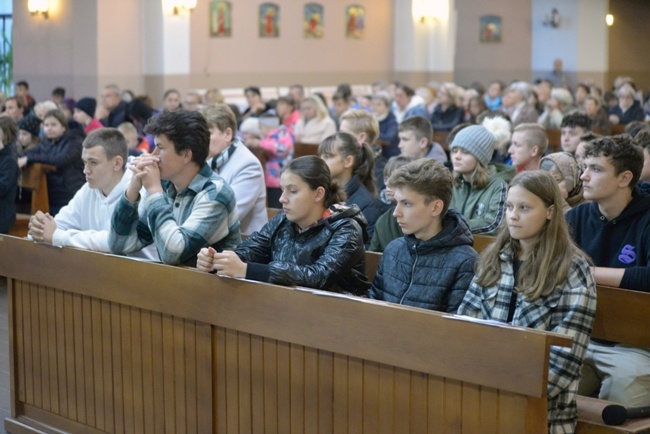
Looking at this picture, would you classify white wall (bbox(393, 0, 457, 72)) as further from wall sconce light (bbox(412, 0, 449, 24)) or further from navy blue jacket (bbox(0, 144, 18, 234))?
navy blue jacket (bbox(0, 144, 18, 234))

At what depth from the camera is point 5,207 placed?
362 inches

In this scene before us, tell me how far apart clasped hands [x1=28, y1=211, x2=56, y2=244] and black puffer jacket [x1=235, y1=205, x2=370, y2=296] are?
1057 mm

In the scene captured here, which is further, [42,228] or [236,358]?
[42,228]

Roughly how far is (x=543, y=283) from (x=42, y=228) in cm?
264

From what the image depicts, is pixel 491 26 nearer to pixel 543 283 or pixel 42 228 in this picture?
pixel 42 228

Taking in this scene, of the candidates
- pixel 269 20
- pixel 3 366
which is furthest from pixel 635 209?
pixel 269 20

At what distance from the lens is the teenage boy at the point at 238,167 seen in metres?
6.51

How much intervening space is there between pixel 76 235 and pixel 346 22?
60.5 feet

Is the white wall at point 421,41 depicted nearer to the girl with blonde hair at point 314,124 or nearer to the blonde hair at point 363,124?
the girl with blonde hair at point 314,124

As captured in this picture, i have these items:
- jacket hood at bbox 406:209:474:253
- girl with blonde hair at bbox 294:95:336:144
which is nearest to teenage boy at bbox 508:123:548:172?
jacket hood at bbox 406:209:474:253

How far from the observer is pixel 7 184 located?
9055 mm

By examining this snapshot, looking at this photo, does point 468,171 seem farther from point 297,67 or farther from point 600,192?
point 297,67

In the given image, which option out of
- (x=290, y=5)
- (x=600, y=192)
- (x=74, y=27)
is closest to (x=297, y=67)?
(x=290, y=5)

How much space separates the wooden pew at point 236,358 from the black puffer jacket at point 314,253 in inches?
6.3
